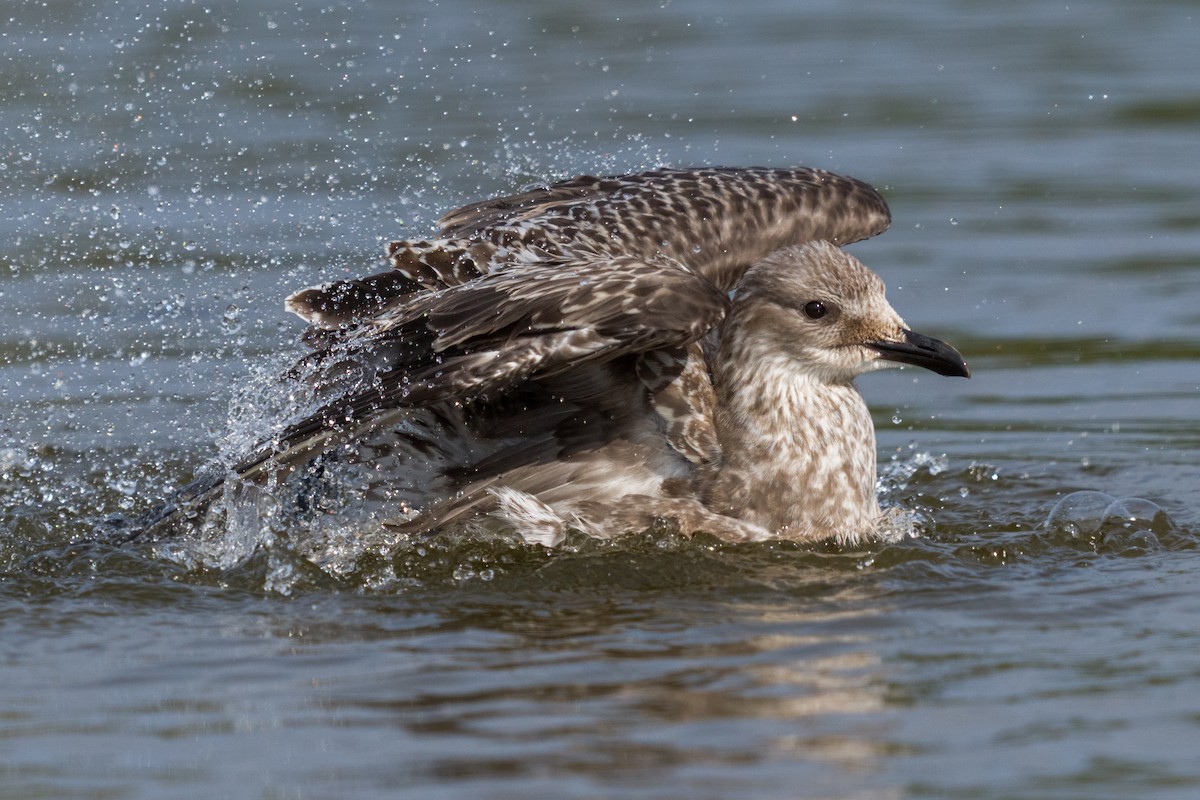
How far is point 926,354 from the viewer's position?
7.12 m

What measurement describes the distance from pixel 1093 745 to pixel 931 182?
24.0ft

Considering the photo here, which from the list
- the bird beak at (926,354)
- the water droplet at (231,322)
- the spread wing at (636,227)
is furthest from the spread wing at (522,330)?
the water droplet at (231,322)

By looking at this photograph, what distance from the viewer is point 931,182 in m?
12.2

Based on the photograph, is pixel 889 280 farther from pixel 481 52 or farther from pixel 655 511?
pixel 481 52

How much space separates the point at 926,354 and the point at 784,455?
2.08ft

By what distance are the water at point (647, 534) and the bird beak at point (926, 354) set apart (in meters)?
0.64

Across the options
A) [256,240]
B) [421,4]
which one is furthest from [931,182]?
[421,4]

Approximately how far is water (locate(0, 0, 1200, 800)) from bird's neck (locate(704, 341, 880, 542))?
24cm

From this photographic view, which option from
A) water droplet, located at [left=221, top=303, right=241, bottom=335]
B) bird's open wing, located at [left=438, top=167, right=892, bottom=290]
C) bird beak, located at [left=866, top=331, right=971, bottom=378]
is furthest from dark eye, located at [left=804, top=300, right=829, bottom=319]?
water droplet, located at [left=221, top=303, right=241, bottom=335]

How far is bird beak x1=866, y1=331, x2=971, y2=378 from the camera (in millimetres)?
7043

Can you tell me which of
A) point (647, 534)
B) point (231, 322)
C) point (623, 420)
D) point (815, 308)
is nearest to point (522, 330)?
point (623, 420)

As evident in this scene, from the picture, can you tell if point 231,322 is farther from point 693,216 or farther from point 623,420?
point 623,420

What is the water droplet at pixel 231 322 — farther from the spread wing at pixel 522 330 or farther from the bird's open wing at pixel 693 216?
the spread wing at pixel 522 330

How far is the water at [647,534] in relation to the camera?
17.5ft
